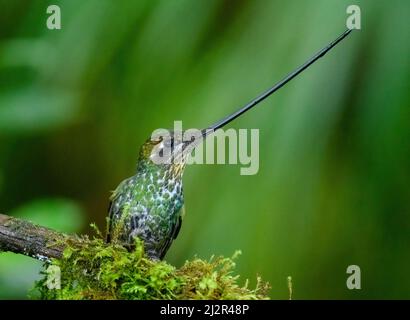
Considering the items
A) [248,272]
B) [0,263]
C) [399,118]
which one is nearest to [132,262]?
[0,263]

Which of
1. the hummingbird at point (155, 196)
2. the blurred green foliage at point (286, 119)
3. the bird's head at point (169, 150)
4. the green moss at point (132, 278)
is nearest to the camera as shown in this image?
the green moss at point (132, 278)

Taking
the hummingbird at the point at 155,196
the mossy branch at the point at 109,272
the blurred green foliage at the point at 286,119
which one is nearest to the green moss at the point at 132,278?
the mossy branch at the point at 109,272

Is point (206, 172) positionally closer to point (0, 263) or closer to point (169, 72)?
point (169, 72)

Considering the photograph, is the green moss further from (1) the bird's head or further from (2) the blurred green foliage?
(2) the blurred green foliage

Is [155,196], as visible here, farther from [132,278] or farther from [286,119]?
[286,119]

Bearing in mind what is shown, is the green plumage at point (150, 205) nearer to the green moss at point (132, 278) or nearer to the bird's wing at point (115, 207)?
the bird's wing at point (115, 207)

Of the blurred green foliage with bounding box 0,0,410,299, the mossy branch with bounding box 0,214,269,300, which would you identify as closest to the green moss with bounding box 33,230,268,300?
the mossy branch with bounding box 0,214,269,300
